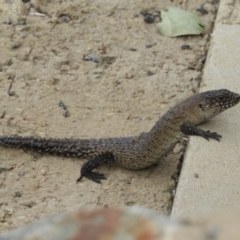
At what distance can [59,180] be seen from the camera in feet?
16.3

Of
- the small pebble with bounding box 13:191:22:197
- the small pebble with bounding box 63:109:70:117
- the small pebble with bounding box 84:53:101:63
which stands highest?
the small pebble with bounding box 84:53:101:63

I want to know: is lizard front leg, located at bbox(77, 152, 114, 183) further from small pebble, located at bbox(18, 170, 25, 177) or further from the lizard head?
the lizard head

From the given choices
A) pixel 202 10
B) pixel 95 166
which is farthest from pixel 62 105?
pixel 202 10

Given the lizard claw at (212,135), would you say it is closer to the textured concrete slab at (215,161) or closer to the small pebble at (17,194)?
the textured concrete slab at (215,161)

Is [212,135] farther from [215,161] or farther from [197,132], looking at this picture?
[215,161]

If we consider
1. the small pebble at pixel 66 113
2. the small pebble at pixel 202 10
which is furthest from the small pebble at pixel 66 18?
the small pebble at pixel 66 113

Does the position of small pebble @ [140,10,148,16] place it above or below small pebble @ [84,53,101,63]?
above

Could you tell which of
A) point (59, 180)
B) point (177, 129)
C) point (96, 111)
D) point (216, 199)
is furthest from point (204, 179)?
point (96, 111)

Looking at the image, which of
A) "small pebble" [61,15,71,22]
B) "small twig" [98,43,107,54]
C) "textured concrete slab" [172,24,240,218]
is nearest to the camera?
"textured concrete slab" [172,24,240,218]

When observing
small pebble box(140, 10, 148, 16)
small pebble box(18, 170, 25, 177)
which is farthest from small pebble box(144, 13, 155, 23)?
small pebble box(18, 170, 25, 177)

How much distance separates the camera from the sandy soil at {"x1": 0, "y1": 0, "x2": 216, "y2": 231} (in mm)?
4805

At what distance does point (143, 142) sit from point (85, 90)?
1.01m

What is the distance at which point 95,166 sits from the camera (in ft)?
17.2

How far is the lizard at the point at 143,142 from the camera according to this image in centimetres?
510
